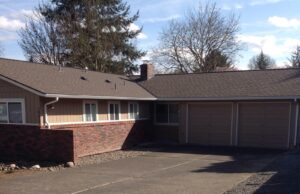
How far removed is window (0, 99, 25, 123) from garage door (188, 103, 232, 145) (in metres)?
9.50

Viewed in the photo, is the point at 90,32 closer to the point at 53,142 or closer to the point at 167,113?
the point at 167,113

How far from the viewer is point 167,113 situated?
23.5 meters

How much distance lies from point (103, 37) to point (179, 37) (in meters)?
10.7

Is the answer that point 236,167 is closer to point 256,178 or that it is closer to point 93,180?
point 256,178

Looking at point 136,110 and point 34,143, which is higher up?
point 136,110

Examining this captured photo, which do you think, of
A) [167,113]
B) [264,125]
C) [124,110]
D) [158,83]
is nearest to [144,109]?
[167,113]

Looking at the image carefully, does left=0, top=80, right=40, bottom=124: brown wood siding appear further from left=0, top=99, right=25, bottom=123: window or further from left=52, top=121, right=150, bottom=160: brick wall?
left=52, top=121, right=150, bottom=160: brick wall

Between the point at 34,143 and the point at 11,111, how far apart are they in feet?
5.54

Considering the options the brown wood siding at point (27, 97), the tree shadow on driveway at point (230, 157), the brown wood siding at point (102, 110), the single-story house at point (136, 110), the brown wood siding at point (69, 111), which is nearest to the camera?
the tree shadow on driveway at point (230, 157)

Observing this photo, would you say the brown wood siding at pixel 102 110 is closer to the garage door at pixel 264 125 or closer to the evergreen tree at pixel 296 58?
the garage door at pixel 264 125

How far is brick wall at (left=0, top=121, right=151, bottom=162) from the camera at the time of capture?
50.8 feet

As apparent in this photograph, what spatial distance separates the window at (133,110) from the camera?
2172cm

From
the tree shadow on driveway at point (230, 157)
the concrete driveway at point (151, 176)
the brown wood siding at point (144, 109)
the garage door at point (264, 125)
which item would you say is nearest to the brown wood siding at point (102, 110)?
the tree shadow on driveway at point (230, 157)

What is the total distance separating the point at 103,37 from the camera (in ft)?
124
